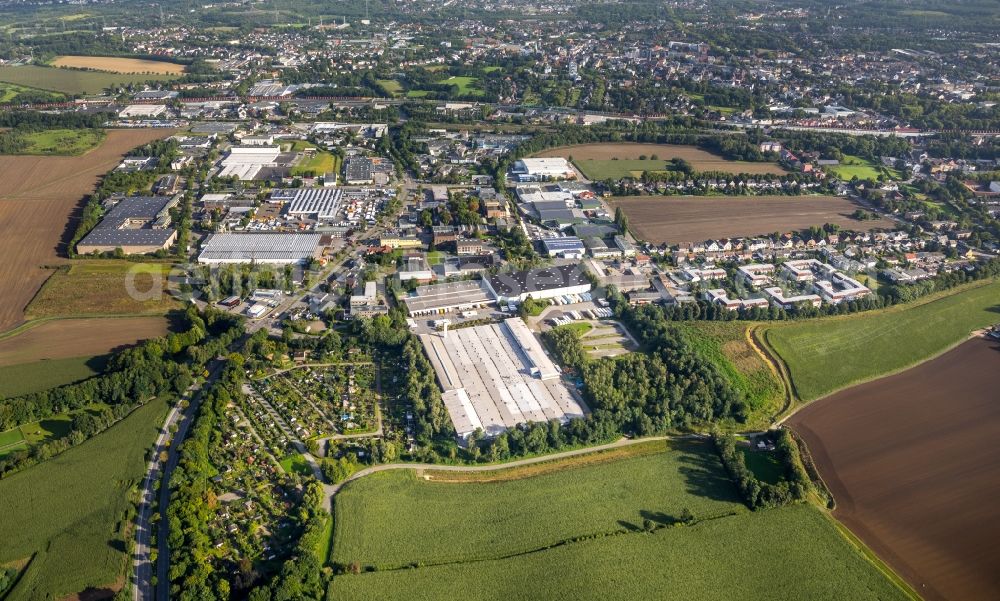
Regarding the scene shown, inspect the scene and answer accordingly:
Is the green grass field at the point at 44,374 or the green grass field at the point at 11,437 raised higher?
the green grass field at the point at 44,374

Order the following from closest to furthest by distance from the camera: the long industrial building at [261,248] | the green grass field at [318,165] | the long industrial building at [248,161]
→ 1. the long industrial building at [261,248]
2. the long industrial building at [248,161]
3. the green grass field at [318,165]

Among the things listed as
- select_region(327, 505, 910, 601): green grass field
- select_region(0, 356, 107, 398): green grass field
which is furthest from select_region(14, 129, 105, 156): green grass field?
select_region(327, 505, 910, 601): green grass field

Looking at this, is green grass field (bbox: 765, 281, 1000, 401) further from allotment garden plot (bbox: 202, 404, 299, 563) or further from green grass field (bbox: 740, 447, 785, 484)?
allotment garden plot (bbox: 202, 404, 299, 563)

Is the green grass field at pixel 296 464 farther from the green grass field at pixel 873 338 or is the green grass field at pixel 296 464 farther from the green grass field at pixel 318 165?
the green grass field at pixel 318 165

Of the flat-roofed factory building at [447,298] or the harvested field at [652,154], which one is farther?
the harvested field at [652,154]

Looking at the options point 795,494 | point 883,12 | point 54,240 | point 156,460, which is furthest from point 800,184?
Answer: point 883,12

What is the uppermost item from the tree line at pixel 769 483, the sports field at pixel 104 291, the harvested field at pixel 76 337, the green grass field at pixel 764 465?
the tree line at pixel 769 483

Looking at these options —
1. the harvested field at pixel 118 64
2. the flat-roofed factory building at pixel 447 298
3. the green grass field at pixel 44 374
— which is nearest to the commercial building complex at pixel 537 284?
the flat-roofed factory building at pixel 447 298

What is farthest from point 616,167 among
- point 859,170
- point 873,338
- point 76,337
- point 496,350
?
point 76,337
